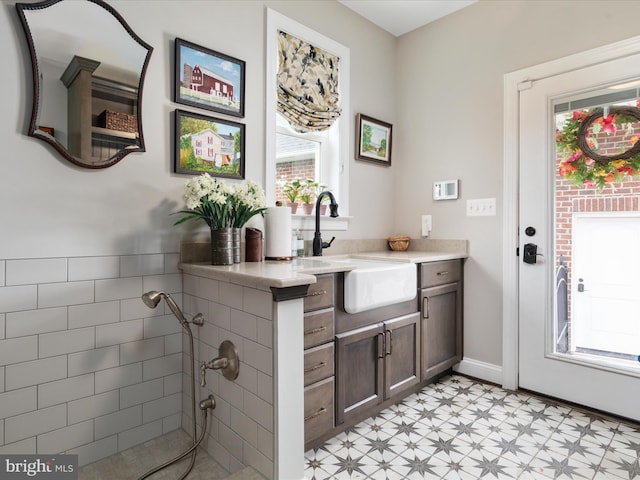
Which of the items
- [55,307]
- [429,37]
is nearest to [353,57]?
[429,37]

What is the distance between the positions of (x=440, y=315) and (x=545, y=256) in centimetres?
77

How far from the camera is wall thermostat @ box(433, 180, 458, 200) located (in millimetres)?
2920

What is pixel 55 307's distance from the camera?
1.63 m

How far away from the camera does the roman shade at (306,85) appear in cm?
249

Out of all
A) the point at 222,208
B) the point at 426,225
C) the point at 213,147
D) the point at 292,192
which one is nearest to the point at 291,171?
the point at 292,192

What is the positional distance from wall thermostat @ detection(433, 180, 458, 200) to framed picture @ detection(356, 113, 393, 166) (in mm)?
473

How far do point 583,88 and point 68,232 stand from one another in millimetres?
2922

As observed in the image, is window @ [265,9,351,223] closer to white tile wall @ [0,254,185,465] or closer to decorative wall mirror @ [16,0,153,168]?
decorative wall mirror @ [16,0,153,168]

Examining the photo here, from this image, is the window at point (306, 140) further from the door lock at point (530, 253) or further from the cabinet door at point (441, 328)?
the door lock at point (530, 253)

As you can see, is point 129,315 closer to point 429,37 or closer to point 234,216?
point 234,216

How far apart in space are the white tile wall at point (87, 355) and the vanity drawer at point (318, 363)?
568 mm

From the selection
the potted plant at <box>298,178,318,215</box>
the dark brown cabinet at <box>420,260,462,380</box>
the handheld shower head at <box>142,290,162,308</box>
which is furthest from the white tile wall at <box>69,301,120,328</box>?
the dark brown cabinet at <box>420,260,462,380</box>

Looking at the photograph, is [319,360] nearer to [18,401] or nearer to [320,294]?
[320,294]

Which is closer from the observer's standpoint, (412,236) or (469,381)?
(469,381)
